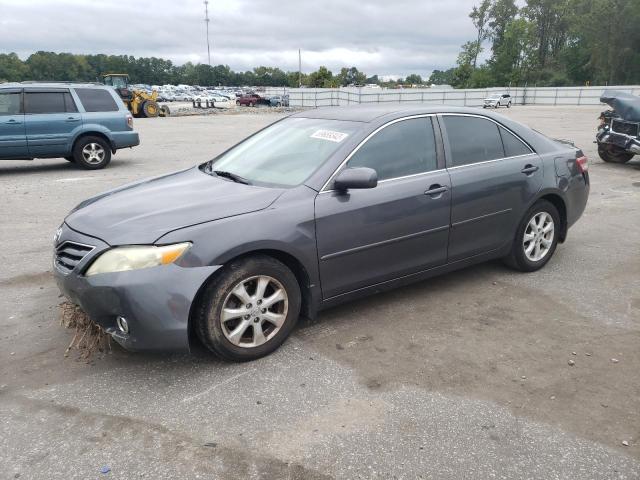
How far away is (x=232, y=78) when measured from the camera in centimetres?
14450

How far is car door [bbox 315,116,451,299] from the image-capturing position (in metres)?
3.75

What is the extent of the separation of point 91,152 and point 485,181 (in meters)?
9.60

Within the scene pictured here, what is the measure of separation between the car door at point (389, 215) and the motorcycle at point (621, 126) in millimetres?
8392

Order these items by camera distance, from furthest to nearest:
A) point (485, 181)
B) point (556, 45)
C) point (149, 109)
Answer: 1. point (556, 45)
2. point (149, 109)
3. point (485, 181)

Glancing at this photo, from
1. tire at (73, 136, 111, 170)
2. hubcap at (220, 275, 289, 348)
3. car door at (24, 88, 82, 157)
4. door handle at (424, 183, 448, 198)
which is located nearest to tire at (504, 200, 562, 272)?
door handle at (424, 183, 448, 198)

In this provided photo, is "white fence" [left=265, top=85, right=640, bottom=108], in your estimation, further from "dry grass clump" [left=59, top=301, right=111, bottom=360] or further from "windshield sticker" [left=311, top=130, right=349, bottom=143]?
"dry grass clump" [left=59, top=301, right=111, bottom=360]

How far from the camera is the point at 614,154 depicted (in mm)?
12203

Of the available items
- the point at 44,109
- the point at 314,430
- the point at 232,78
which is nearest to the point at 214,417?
the point at 314,430

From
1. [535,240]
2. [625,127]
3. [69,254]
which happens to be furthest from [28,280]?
[625,127]

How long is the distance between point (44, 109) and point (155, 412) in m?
10.2

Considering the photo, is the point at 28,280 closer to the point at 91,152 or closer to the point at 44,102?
the point at 91,152

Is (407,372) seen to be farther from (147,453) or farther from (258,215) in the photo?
(147,453)

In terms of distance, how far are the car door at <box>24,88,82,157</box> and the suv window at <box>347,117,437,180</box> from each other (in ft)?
30.6

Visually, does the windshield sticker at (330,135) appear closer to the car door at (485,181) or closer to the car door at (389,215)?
the car door at (389,215)
